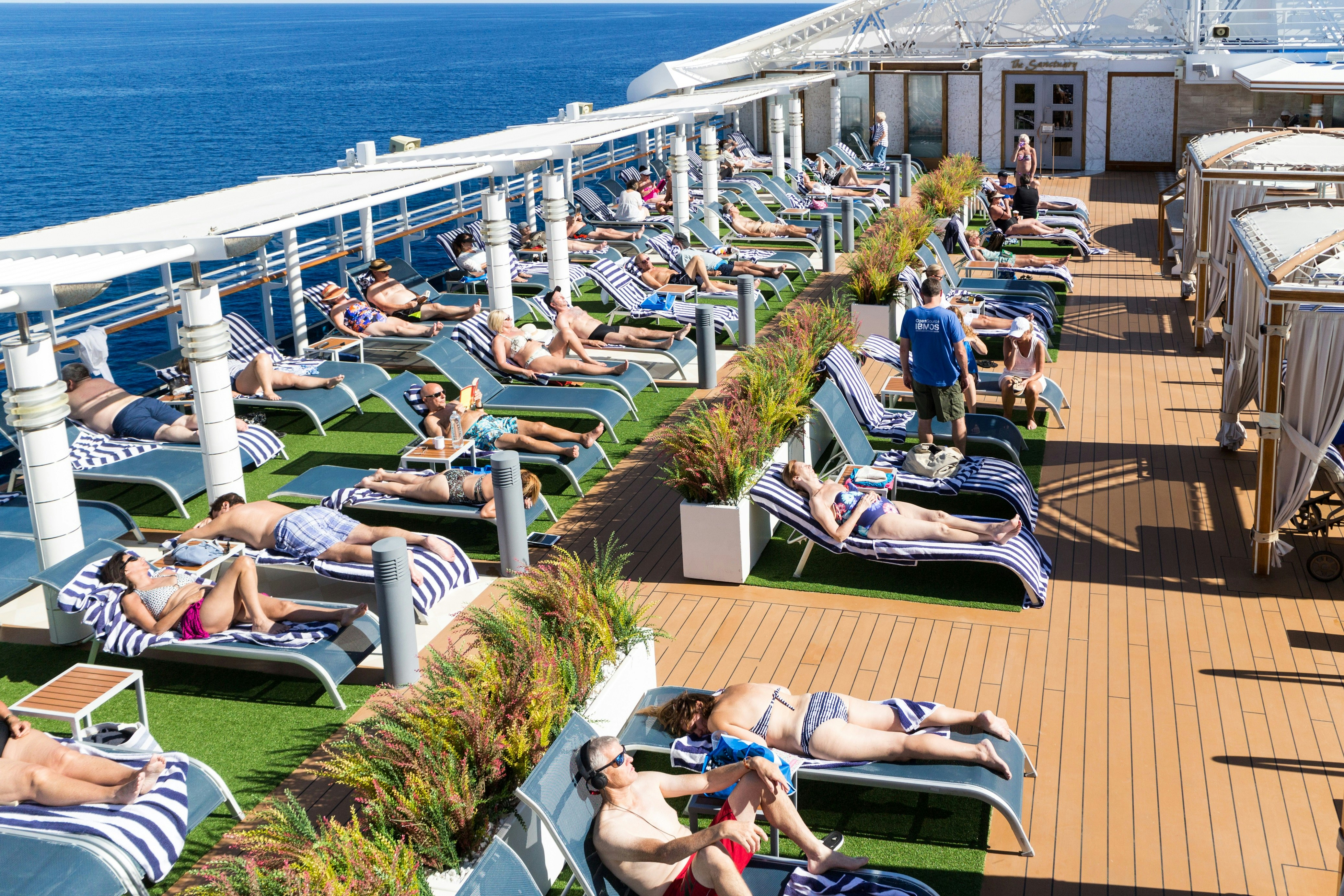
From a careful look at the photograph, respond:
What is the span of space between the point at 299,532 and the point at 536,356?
11.8 feet

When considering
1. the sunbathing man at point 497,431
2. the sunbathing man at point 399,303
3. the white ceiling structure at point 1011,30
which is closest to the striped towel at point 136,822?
the sunbathing man at point 497,431

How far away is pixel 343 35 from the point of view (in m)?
199

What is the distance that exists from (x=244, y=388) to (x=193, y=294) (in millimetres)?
2727

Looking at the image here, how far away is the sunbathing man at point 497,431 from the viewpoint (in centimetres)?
821

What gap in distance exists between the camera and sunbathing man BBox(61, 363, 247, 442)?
27.8 ft

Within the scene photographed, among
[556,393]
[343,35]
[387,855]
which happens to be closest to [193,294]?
[556,393]

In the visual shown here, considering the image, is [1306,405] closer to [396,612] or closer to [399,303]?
[396,612]

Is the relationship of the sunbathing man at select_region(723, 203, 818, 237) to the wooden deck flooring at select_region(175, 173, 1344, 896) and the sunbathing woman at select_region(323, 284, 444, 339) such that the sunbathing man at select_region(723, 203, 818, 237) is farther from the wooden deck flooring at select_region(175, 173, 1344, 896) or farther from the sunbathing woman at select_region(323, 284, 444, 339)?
the wooden deck flooring at select_region(175, 173, 1344, 896)

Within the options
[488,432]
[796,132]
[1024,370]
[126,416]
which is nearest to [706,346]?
[1024,370]

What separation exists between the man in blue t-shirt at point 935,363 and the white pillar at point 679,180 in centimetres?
784

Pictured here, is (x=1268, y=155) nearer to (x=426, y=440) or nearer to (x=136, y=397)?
(x=426, y=440)

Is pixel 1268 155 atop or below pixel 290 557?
atop

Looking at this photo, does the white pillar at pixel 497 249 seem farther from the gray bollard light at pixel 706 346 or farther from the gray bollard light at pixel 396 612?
the gray bollard light at pixel 396 612

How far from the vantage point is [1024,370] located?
964 cm
